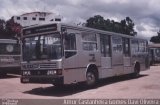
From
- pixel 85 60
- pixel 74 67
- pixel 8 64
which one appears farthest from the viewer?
pixel 8 64

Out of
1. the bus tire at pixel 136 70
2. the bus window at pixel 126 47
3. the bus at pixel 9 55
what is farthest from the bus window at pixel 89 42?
the bus at pixel 9 55

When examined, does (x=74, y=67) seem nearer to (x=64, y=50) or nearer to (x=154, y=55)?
(x=64, y=50)

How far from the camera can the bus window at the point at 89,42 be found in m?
14.4

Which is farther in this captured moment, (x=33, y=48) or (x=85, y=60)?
(x=85, y=60)

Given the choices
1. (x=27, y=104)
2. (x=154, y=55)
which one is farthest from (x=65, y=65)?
(x=154, y=55)

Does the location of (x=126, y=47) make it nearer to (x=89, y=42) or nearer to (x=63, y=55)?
(x=89, y=42)

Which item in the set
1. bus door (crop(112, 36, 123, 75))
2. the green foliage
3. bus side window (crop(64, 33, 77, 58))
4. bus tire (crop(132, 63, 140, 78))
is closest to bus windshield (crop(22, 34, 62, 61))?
bus side window (crop(64, 33, 77, 58))

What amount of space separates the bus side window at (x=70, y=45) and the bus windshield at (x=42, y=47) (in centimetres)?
33

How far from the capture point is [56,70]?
41.2 ft

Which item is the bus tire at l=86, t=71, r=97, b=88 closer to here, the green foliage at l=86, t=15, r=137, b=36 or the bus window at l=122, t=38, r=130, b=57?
the bus window at l=122, t=38, r=130, b=57

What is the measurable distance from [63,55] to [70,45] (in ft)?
2.43

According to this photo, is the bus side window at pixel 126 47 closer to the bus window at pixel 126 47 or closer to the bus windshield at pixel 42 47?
the bus window at pixel 126 47

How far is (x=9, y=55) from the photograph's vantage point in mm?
20984

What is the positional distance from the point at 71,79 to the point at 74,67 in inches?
22.5
